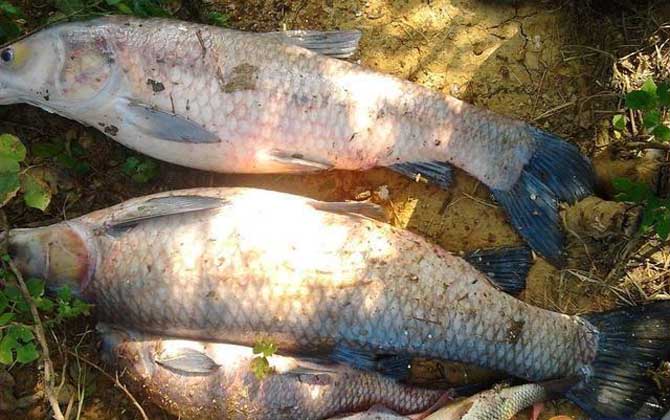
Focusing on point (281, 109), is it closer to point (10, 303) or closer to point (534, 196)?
point (534, 196)

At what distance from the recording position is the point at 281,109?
13.4 feet

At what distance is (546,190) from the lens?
420cm

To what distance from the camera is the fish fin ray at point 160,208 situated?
401 cm

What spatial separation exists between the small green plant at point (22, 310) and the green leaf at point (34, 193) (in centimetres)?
37

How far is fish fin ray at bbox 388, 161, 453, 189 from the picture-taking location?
167 inches

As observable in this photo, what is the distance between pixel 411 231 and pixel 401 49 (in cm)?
118

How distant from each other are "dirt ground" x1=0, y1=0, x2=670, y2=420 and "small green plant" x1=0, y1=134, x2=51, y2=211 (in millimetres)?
302

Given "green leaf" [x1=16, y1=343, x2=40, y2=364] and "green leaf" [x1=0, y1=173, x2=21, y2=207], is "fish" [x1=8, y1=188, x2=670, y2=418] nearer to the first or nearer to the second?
"green leaf" [x1=0, y1=173, x2=21, y2=207]

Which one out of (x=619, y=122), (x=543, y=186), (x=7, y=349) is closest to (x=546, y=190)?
(x=543, y=186)

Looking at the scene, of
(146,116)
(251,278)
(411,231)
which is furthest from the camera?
(411,231)

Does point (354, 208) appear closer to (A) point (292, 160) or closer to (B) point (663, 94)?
(A) point (292, 160)

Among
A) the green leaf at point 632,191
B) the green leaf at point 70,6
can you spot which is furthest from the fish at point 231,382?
the green leaf at point 70,6

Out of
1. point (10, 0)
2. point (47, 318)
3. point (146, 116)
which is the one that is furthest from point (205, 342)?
Answer: point (10, 0)

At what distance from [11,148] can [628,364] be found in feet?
11.8
